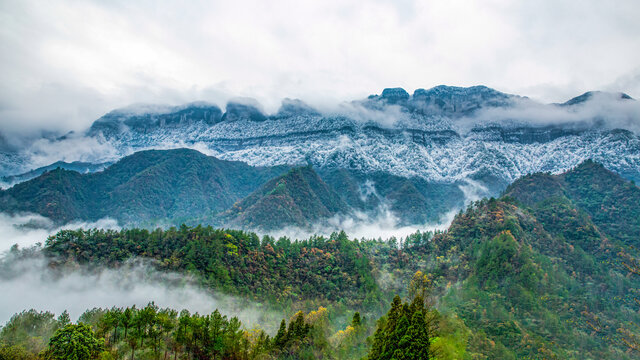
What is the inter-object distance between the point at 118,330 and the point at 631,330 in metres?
141

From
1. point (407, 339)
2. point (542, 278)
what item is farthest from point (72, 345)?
point (542, 278)

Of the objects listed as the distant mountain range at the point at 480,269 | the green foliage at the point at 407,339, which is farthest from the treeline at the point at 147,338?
the distant mountain range at the point at 480,269

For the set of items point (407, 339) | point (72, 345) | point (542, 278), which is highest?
point (72, 345)

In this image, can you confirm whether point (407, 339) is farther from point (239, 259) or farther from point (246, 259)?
point (246, 259)

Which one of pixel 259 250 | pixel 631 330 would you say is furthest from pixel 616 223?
pixel 259 250

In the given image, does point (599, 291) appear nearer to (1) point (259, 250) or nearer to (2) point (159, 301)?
(1) point (259, 250)

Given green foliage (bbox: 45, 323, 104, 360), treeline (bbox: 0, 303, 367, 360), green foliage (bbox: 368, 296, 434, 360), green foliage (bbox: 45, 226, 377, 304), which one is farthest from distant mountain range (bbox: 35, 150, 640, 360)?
green foliage (bbox: 45, 323, 104, 360)

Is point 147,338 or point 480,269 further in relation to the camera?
point 480,269

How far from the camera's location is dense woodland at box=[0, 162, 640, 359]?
66750 mm

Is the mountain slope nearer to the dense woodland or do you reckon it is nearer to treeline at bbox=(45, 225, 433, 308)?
the dense woodland

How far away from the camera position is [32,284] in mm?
108188

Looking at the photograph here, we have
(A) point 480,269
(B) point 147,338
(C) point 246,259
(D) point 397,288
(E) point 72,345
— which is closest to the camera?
(E) point 72,345

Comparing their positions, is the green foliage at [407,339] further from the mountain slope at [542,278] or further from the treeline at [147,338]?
the mountain slope at [542,278]

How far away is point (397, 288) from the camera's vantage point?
506ft
